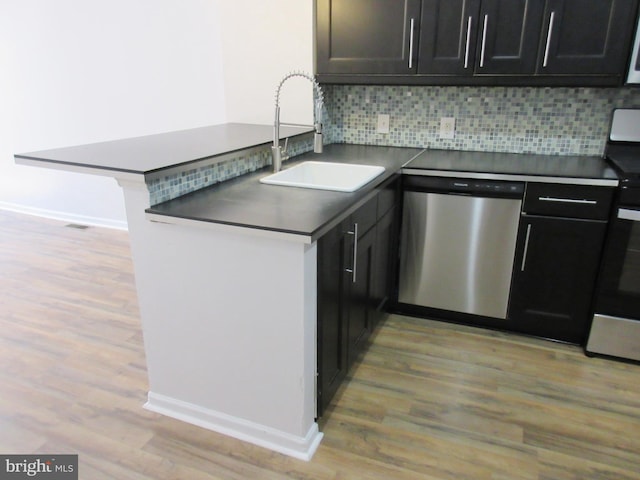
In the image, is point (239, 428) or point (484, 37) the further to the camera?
point (484, 37)

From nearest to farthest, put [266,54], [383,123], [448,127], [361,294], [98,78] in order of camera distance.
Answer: [361,294], [266,54], [448,127], [383,123], [98,78]

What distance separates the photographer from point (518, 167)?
246 centimetres

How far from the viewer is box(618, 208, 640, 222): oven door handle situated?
2.17 meters

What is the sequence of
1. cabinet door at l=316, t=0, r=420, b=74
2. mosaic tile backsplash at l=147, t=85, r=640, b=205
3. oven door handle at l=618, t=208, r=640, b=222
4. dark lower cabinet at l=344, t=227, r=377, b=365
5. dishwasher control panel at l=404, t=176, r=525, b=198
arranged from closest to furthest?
dark lower cabinet at l=344, t=227, r=377, b=365 → oven door handle at l=618, t=208, r=640, b=222 → dishwasher control panel at l=404, t=176, r=525, b=198 → cabinet door at l=316, t=0, r=420, b=74 → mosaic tile backsplash at l=147, t=85, r=640, b=205

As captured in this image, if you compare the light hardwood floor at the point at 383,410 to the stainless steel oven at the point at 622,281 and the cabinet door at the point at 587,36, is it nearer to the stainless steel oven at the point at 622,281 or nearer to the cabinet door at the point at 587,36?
the stainless steel oven at the point at 622,281

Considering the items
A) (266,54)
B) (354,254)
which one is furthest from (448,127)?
(354,254)

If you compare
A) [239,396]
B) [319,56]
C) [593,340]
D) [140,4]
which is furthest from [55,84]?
[593,340]

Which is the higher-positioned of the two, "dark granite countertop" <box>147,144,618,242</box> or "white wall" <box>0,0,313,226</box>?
"white wall" <box>0,0,313,226</box>

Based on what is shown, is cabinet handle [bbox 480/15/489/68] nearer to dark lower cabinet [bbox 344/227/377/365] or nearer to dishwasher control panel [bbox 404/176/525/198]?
dishwasher control panel [bbox 404/176/525/198]

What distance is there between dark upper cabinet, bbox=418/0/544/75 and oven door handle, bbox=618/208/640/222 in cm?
83

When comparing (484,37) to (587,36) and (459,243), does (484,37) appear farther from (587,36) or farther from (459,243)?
(459,243)

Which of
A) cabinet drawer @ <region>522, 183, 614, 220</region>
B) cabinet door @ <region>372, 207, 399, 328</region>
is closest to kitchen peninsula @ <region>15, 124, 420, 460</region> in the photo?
cabinet door @ <region>372, 207, 399, 328</region>

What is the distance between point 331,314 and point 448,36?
5.43 feet

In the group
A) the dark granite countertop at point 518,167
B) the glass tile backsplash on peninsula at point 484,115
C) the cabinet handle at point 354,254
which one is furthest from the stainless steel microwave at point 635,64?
the cabinet handle at point 354,254
